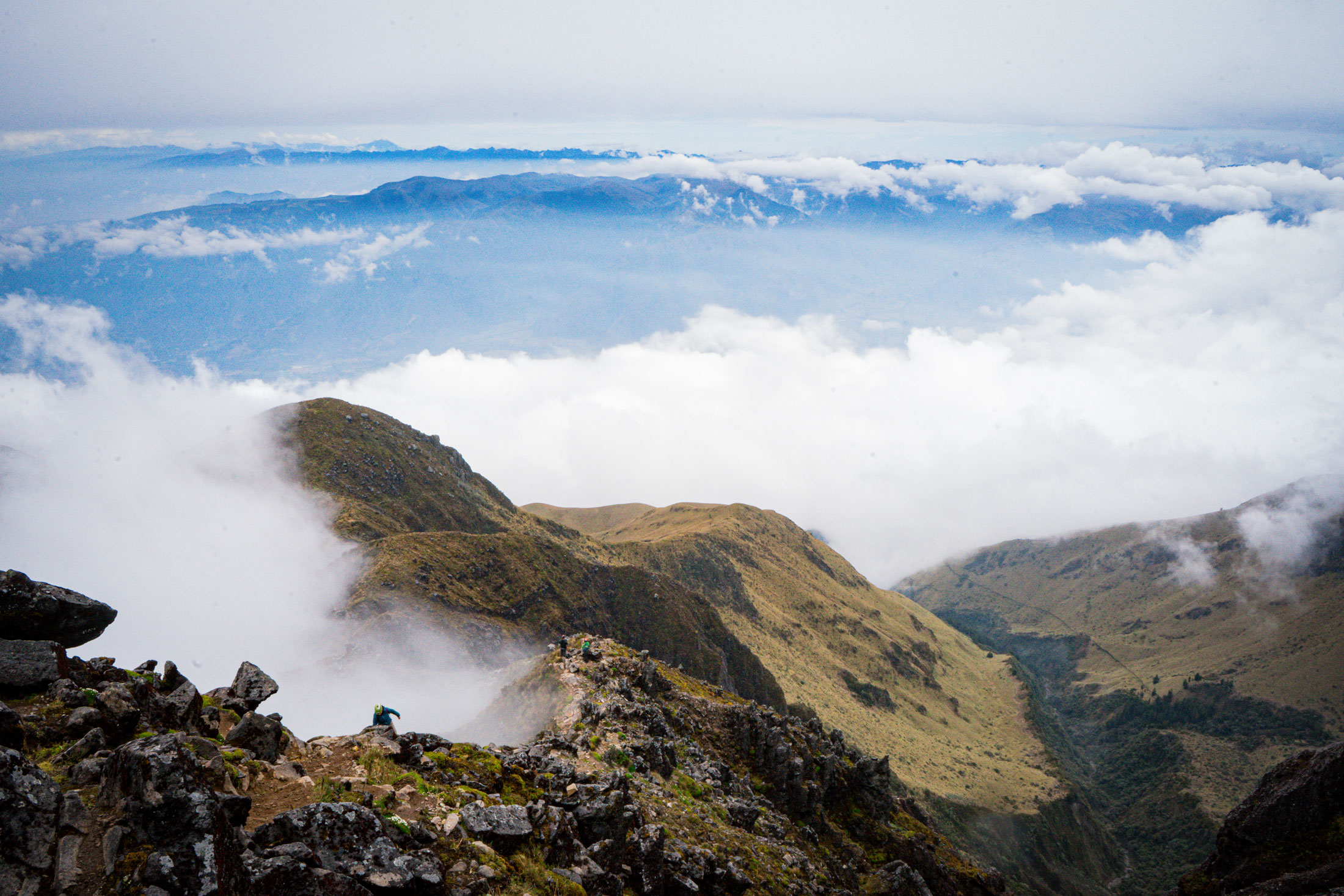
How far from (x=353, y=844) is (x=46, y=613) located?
32.1 feet

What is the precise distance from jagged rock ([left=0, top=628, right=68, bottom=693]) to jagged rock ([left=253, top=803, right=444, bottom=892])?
7.03m

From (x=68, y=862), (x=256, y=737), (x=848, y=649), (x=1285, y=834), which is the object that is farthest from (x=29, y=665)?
(x=848, y=649)

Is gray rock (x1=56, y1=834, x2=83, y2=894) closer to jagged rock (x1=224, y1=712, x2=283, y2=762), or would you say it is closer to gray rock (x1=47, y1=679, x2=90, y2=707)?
gray rock (x1=47, y1=679, x2=90, y2=707)

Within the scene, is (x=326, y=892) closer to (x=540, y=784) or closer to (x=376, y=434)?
(x=540, y=784)

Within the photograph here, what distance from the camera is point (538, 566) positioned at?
3268 inches

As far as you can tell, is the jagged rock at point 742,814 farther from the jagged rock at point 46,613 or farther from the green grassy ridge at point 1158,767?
the green grassy ridge at point 1158,767

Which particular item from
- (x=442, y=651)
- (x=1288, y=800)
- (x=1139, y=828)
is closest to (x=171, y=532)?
(x=442, y=651)

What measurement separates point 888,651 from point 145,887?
158 m

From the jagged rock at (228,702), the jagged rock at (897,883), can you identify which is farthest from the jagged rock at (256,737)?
the jagged rock at (897,883)

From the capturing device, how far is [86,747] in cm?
1095

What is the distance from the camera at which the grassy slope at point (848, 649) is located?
113m

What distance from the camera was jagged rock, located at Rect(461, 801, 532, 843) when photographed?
43.3 feet

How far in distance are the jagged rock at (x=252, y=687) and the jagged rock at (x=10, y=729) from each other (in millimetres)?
5805

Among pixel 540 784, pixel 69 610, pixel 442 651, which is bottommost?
pixel 442 651
